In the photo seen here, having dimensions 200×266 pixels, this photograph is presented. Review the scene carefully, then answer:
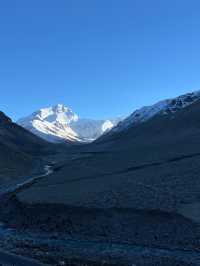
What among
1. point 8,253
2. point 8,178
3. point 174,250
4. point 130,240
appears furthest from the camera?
point 8,178

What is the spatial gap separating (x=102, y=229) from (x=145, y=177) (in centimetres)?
2734

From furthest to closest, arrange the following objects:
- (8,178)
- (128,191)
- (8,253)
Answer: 1. (8,178)
2. (128,191)
3. (8,253)

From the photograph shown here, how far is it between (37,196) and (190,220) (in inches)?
856

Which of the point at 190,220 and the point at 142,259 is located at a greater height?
the point at 190,220

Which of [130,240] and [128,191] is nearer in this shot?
[130,240]

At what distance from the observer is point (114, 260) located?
944 inches

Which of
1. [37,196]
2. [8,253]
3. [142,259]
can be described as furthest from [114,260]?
[37,196]

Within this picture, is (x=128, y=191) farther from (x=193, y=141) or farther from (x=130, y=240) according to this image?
(x=193, y=141)

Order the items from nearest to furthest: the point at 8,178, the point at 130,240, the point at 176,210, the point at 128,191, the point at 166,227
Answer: the point at 130,240
the point at 166,227
the point at 176,210
the point at 128,191
the point at 8,178

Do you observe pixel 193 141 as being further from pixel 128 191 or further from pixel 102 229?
pixel 102 229

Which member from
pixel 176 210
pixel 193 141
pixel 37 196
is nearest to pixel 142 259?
pixel 176 210

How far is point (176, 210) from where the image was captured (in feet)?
114

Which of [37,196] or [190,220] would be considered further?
[37,196]

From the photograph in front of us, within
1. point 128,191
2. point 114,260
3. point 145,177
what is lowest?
point 114,260
